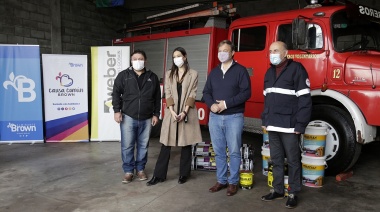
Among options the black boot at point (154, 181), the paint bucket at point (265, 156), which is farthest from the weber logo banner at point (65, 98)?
the paint bucket at point (265, 156)

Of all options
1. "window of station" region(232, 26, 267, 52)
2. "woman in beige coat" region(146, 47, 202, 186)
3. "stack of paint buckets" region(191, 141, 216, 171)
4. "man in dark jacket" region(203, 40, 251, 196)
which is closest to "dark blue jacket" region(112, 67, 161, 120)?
"woman in beige coat" region(146, 47, 202, 186)

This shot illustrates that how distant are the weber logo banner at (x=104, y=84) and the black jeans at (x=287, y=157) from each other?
12.4 feet

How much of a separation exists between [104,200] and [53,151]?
262 cm

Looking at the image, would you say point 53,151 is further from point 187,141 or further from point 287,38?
point 287,38

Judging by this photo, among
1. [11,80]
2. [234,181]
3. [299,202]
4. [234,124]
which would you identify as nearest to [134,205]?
[234,181]

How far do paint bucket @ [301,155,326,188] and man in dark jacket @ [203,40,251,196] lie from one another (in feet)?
3.07

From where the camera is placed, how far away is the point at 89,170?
14.9ft

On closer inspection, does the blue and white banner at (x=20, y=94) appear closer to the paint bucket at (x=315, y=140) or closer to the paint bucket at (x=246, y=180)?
the paint bucket at (x=246, y=180)

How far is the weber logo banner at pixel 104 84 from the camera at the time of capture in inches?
247

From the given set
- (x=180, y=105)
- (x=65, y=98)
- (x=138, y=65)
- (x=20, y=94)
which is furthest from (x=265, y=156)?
(x=20, y=94)

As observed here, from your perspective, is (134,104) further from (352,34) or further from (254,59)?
(352,34)

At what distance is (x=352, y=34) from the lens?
448cm

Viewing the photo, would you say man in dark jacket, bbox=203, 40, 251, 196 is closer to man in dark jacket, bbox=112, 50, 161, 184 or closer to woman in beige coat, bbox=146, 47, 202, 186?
woman in beige coat, bbox=146, 47, 202, 186

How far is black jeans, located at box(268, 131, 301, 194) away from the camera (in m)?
3.20
